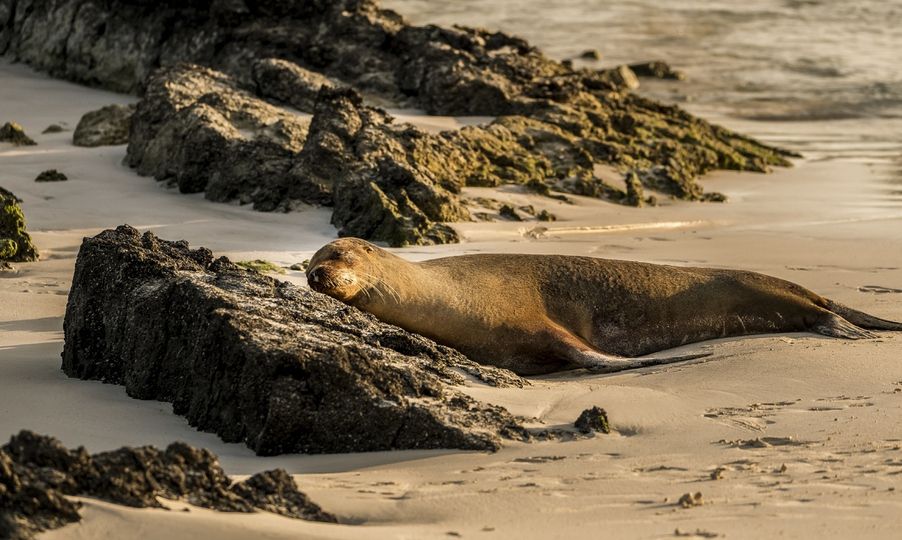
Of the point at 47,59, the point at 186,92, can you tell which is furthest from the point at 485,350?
the point at 47,59

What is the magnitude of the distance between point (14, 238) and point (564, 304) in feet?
12.0

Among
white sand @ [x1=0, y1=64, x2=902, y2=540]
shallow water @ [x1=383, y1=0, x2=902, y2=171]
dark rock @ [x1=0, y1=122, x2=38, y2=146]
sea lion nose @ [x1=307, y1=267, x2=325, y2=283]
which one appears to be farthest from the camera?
shallow water @ [x1=383, y1=0, x2=902, y2=171]

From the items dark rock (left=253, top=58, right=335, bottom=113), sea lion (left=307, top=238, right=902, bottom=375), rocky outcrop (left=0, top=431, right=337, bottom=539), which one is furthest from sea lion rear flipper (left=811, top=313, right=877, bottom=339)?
A: dark rock (left=253, top=58, right=335, bottom=113)

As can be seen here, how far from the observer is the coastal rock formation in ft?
17.8

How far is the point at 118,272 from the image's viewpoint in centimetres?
659

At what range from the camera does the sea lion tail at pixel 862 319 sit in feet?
27.0

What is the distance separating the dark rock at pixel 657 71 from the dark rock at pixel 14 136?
13.8 metres

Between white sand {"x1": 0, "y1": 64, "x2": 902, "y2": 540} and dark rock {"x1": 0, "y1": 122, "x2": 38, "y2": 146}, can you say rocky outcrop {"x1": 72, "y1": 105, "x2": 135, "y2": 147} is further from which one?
white sand {"x1": 0, "y1": 64, "x2": 902, "y2": 540}

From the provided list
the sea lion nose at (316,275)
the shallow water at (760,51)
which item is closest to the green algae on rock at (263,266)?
the sea lion nose at (316,275)

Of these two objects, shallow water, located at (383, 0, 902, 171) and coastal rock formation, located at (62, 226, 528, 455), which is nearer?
coastal rock formation, located at (62, 226, 528, 455)

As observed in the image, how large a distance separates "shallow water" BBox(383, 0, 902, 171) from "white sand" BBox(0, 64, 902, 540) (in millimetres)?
7264

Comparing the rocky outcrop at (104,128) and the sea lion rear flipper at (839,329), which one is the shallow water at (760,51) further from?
the rocky outcrop at (104,128)

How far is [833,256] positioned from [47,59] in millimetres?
10247

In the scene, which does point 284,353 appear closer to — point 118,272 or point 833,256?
point 118,272
